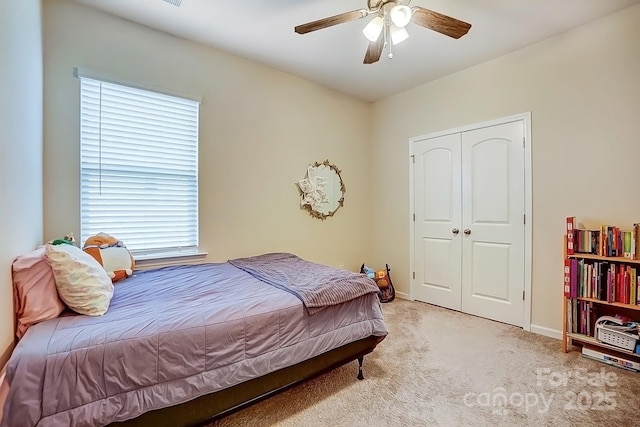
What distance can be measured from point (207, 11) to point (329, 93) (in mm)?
1864

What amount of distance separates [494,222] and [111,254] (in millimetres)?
3533

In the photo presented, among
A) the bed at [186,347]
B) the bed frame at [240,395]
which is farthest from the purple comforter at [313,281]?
the bed frame at [240,395]

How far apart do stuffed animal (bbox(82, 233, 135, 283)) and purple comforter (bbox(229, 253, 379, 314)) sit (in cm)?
86

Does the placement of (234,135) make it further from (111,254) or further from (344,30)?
(111,254)

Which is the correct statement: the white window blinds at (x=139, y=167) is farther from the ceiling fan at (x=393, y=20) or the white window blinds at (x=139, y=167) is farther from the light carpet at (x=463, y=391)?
the light carpet at (x=463, y=391)

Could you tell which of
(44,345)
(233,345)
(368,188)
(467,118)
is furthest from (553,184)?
(44,345)

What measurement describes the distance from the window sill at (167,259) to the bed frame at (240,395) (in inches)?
61.8

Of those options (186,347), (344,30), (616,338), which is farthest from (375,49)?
(616,338)

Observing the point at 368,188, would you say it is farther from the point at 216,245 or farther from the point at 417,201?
the point at 216,245

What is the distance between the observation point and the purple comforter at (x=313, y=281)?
181 centimetres

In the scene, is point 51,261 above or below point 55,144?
below

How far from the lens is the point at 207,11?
241 cm

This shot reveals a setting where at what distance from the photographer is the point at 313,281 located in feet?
6.77

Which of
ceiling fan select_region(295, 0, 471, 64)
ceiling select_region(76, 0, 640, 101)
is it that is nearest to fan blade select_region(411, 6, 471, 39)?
ceiling fan select_region(295, 0, 471, 64)
